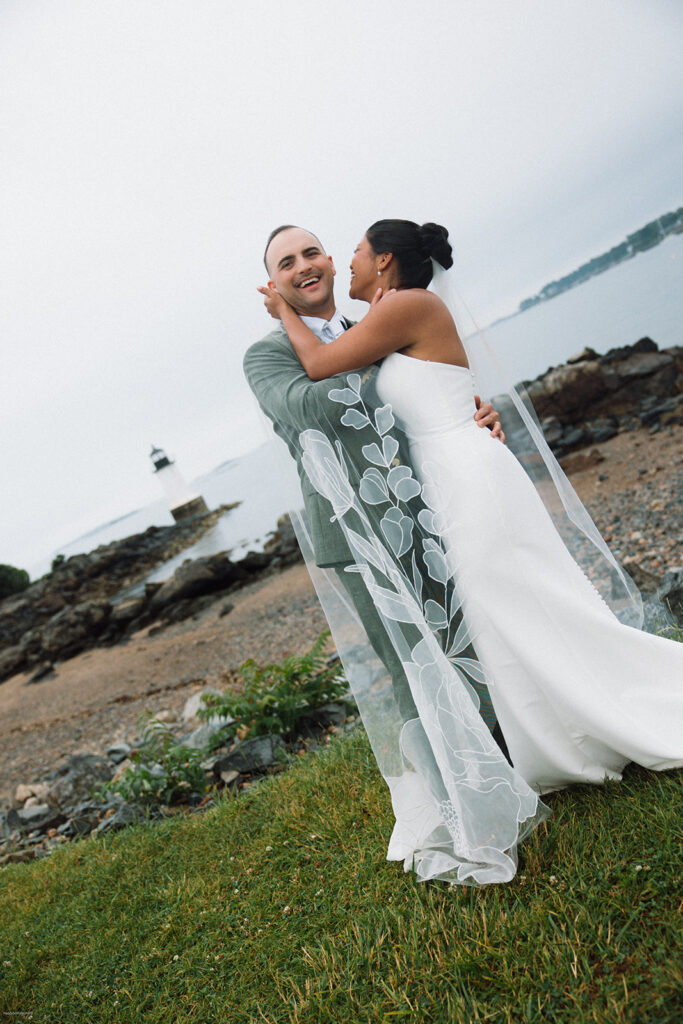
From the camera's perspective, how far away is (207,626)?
1251cm

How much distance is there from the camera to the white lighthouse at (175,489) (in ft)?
118

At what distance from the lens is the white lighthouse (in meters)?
36.1

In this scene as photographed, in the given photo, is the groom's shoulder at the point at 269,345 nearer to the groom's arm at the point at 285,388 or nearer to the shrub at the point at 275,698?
the groom's arm at the point at 285,388

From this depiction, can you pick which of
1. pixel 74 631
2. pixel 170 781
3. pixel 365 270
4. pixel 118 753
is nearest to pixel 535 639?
pixel 365 270

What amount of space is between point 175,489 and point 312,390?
3556 cm

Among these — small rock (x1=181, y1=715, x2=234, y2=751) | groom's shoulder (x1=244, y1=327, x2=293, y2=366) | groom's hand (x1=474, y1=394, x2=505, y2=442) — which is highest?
groom's shoulder (x1=244, y1=327, x2=293, y2=366)

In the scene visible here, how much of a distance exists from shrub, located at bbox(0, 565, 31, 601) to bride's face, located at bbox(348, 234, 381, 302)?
114 feet

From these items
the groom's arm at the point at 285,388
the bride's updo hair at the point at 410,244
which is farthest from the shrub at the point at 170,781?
the bride's updo hair at the point at 410,244

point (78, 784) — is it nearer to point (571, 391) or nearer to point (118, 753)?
point (118, 753)

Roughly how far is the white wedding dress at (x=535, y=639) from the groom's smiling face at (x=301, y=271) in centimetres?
52

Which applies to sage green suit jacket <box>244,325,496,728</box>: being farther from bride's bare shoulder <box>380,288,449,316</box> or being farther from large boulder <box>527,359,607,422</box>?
large boulder <box>527,359,607,422</box>

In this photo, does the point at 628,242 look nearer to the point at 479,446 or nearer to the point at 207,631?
the point at 207,631

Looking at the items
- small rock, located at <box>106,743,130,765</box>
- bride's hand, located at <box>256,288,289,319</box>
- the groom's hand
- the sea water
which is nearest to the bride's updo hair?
bride's hand, located at <box>256,288,289,319</box>

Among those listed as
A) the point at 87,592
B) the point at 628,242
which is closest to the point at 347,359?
the point at 87,592
